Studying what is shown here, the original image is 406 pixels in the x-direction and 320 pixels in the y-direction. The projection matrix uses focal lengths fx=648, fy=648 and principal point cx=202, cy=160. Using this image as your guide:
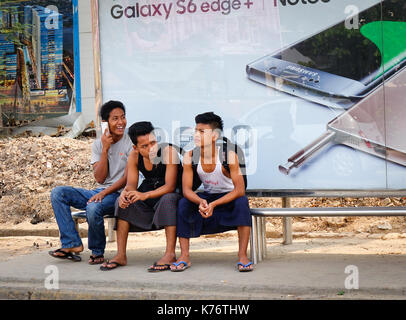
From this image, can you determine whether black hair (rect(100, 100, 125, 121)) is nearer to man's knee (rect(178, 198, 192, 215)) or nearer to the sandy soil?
man's knee (rect(178, 198, 192, 215))

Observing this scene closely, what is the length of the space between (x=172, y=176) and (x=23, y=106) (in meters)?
8.10

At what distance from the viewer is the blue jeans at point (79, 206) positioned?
575 cm

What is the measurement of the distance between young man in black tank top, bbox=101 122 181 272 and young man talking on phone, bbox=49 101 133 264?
0.82 ft

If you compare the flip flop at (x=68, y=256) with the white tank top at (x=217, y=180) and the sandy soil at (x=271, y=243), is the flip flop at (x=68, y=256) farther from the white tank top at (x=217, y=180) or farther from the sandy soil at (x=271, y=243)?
the white tank top at (x=217, y=180)

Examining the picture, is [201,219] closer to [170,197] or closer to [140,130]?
[170,197]

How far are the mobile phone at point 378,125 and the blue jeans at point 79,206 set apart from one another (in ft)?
6.68

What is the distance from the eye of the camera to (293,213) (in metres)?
5.32

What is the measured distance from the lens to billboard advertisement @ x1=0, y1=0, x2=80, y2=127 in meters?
12.5

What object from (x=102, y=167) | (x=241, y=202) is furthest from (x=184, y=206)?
(x=102, y=167)

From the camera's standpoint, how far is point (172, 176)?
561cm

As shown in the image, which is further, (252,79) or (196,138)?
(252,79)
